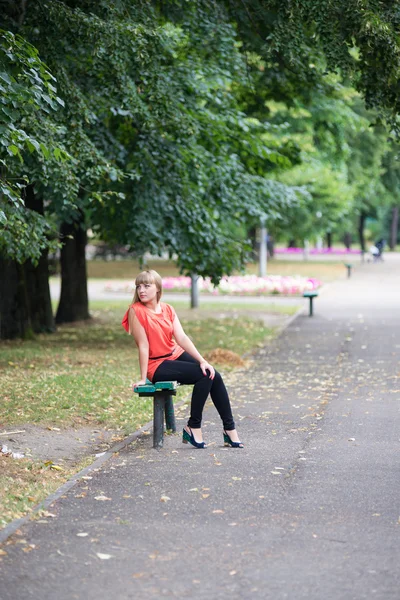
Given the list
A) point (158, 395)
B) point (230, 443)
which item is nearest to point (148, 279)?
point (158, 395)

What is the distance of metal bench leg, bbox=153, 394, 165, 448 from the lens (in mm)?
8453

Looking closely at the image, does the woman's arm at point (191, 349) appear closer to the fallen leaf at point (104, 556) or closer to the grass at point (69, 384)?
the grass at point (69, 384)

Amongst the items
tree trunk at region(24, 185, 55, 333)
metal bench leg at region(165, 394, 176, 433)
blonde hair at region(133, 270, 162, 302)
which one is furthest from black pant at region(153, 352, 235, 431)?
tree trunk at region(24, 185, 55, 333)

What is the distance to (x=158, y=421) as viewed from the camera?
27.7ft

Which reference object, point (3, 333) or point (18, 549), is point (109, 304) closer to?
point (3, 333)

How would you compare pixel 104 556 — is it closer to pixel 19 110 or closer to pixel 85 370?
pixel 19 110

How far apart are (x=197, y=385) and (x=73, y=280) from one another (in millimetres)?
13273

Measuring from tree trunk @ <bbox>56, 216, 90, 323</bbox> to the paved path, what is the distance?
10.9 metres

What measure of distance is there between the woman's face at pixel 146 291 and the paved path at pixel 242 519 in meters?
Result: 1.27

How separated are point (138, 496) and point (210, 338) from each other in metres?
11.3

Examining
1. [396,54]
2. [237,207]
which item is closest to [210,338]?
[237,207]

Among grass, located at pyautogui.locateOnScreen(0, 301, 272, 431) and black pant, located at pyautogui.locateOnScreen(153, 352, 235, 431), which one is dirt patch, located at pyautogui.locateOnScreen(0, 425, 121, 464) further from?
black pant, located at pyautogui.locateOnScreen(153, 352, 235, 431)

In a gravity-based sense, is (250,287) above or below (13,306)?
below

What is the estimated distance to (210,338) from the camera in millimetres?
18141
